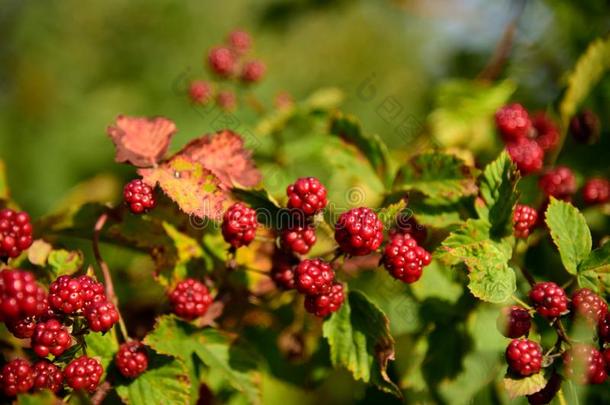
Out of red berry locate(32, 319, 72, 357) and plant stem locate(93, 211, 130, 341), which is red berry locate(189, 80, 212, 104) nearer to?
plant stem locate(93, 211, 130, 341)

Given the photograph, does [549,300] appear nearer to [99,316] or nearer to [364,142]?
[364,142]

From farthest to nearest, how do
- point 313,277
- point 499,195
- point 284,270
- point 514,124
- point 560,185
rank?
point 514,124, point 560,185, point 284,270, point 499,195, point 313,277

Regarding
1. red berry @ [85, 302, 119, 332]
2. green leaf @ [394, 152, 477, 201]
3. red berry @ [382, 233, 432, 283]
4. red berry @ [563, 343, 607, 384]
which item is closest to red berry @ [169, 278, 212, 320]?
red berry @ [85, 302, 119, 332]

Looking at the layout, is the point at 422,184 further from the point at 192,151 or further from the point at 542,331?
the point at 192,151

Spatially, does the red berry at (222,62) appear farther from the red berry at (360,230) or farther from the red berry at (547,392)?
the red berry at (547,392)

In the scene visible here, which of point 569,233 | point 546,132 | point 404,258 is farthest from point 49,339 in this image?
point 546,132

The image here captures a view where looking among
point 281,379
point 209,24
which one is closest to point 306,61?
point 209,24

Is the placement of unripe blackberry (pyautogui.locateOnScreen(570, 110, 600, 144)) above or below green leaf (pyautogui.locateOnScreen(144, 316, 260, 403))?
above
